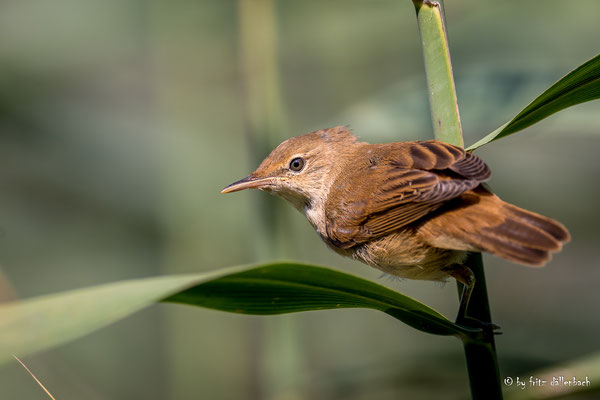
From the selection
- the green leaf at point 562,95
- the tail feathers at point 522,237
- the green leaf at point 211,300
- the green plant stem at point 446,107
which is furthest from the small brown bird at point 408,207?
the green leaf at point 211,300

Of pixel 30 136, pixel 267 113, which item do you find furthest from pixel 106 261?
pixel 267 113

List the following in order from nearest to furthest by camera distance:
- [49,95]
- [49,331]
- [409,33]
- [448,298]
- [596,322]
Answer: [49,331]
[596,322]
[49,95]
[448,298]
[409,33]

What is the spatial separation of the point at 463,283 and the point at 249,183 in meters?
1.21

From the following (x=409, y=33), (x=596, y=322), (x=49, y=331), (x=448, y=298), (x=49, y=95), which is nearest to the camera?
(x=49, y=331)

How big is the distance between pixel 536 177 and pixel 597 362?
3148mm

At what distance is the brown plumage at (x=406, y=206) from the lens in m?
1.87

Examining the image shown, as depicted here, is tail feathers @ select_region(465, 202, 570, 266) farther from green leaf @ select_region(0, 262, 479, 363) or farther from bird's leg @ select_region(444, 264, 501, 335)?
green leaf @ select_region(0, 262, 479, 363)

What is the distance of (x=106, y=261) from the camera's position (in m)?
4.57

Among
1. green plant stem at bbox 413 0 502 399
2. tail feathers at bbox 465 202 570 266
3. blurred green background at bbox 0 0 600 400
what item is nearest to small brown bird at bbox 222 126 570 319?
tail feathers at bbox 465 202 570 266

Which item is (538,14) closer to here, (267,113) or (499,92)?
(499,92)

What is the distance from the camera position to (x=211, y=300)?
4.23ft

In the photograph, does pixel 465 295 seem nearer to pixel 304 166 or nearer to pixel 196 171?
pixel 304 166

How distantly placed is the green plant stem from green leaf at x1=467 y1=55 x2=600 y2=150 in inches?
5.0

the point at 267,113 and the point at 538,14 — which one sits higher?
the point at 538,14
